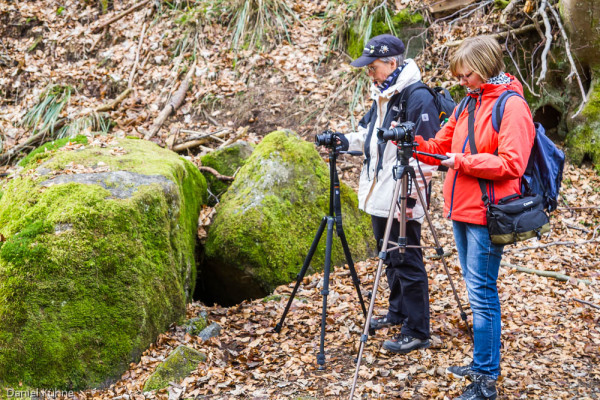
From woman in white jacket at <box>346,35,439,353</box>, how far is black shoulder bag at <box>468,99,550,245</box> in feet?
2.96

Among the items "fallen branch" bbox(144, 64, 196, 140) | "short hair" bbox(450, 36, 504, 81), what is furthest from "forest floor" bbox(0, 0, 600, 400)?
"short hair" bbox(450, 36, 504, 81)

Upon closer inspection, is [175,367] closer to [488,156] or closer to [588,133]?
[488,156]

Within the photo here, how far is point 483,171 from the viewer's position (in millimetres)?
3055

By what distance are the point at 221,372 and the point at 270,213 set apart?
2.23 m

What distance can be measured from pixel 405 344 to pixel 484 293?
1079 mm

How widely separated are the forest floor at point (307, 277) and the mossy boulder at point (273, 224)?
0.97ft

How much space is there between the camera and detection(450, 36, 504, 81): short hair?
3.17 m

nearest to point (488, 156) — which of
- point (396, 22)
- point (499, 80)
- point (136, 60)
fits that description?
point (499, 80)

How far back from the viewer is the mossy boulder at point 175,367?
3.93 m

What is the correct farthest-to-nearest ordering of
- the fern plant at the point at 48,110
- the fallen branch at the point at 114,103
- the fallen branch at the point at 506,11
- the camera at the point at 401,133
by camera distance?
the fallen branch at the point at 114,103
the fern plant at the point at 48,110
the fallen branch at the point at 506,11
the camera at the point at 401,133

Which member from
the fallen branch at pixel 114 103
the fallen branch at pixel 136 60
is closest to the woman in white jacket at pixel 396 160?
the fallen branch at pixel 114 103

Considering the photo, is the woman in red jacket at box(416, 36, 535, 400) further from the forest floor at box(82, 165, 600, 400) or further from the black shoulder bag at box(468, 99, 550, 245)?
the forest floor at box(82, 165, 600, 400)

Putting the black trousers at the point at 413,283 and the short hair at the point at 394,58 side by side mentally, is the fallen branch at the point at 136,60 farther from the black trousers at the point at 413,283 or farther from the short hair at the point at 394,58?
the black trousers at the point at 413,283

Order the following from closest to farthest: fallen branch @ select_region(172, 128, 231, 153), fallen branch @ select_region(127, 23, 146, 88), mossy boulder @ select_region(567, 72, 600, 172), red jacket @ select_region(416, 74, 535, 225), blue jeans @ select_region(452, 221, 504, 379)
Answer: red jacket @ select_region(416, 74, 535, 225) → blue jeans @ select_region(452, 221, 504, 379) → mossy boulder @ select_region(567, 72, 600, 172) → fallen branch @ select_region(172, 128, 231, 153) → fallen branch @ select_region(127, 23, 146, 88)
